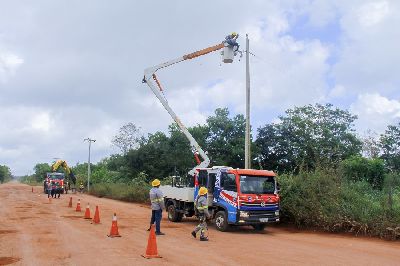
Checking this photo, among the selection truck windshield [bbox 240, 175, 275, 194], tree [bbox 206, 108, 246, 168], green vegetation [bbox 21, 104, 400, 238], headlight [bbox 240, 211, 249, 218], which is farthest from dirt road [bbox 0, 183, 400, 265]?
tree [bbox 206, 108, 246, 168]

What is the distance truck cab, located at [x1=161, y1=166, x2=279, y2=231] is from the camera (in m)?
16.5

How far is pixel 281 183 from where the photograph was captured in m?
19.1

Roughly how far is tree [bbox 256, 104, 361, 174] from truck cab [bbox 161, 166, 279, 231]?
30998 millimetres

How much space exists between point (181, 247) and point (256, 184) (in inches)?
213

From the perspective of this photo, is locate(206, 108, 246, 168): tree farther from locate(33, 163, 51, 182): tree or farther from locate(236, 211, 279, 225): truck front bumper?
locate(33, 163, 51, 182): tree

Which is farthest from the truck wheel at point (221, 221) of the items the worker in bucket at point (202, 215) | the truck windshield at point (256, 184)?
the worker in bucket at point (202, 215)

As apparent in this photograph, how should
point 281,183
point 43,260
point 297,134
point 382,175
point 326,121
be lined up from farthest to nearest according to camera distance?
point 326,121, point 297,134, point 382,175, point 281,183, point 43,260

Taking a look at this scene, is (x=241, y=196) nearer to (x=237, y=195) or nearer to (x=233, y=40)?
(x=237, y=195)

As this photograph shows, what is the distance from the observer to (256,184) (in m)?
17.2

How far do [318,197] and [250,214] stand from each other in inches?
122

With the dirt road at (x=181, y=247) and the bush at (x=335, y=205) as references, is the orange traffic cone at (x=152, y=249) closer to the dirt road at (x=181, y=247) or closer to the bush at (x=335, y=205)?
the dirt road at (x=181, y=247)

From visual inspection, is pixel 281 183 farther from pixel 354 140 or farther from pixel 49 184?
pixel 354 140

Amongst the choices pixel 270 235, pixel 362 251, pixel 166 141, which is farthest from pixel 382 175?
pixel 362 251

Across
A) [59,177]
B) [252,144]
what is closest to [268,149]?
[252,144]
